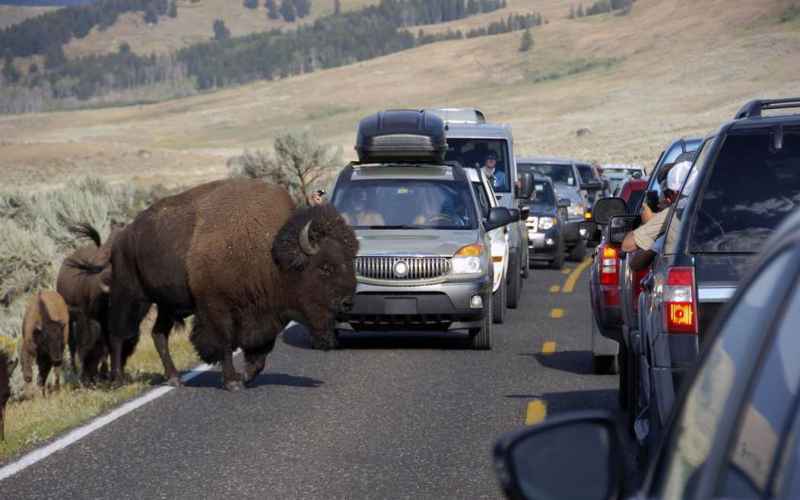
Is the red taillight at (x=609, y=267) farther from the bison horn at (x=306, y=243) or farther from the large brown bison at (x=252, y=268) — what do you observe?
the bison horn at (x=306, y=243)

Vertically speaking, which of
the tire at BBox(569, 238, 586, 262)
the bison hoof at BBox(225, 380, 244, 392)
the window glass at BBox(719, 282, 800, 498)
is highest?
the window glass at BBox(719, 282, 800, 498)

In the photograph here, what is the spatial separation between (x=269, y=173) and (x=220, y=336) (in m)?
38.3

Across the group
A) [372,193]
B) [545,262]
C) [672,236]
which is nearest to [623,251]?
[672,236]

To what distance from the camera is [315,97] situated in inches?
6949

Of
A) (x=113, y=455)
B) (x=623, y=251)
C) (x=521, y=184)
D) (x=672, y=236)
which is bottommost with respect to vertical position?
(x=521, y=184)

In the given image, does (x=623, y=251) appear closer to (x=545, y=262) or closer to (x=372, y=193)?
(x=372, y=193)

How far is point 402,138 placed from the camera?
21703mm

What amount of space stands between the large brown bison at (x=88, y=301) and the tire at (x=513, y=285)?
539cm

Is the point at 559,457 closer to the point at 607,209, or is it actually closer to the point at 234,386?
the point at 607,209

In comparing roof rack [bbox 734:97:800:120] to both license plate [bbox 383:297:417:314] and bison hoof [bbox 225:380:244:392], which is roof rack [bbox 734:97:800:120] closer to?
bison hoof [bbox 225:380:244:392]

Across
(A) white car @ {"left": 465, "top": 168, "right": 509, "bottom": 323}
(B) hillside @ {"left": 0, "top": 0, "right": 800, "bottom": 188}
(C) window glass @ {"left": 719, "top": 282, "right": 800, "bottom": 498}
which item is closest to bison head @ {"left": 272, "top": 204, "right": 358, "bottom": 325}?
(A) white car @ {"left": 465, "top": 168, "right": 509, "bottom": 323}

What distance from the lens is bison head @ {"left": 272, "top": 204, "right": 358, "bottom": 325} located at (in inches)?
504

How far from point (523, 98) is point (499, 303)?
135904 millimetres

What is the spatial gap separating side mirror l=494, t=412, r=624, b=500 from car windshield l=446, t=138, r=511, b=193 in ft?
66.6
